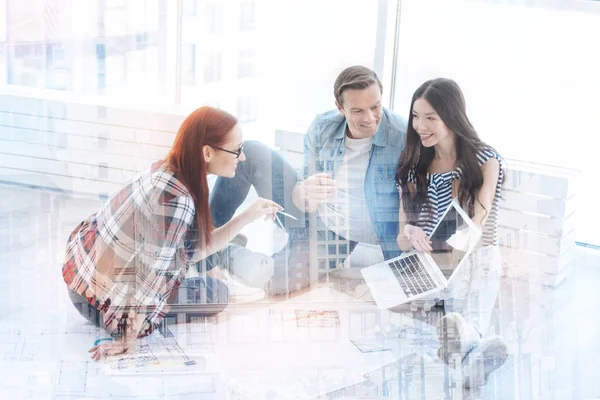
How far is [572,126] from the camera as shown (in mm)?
→ 2152

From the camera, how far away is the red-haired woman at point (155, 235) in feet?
6.56

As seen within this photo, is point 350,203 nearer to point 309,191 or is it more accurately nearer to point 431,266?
point 309,191

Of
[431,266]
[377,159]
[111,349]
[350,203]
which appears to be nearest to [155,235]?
[111,349]

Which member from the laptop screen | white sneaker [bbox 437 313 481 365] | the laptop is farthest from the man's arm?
white sneaker [bbox 437 313 481 365]

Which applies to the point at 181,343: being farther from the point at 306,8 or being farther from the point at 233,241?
the point at 306,8

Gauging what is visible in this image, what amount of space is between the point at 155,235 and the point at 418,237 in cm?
78

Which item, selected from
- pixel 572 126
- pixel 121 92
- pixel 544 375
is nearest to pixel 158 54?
pixel 121 92

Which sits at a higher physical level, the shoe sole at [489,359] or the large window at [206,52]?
the large window at [206,52]

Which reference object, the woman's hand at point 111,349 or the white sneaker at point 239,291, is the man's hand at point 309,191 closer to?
the white sneaker at point 239,291

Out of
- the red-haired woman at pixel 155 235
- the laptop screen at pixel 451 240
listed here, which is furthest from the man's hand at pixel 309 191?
the laptop screen at pixel 451 240

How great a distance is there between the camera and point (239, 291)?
2.08 meters

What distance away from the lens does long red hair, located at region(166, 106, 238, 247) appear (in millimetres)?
1992

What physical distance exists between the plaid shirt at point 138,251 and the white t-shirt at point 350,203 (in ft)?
1.37

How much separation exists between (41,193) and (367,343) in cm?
107
